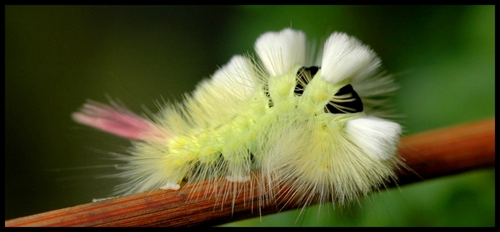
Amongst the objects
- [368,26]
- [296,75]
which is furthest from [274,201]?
[368,26]

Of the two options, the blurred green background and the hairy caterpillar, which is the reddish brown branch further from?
the blurred green background

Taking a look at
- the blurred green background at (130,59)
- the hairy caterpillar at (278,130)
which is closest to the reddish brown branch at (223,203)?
the hairy caterpillar at (278,130)

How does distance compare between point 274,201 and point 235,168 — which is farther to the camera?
point 235,168

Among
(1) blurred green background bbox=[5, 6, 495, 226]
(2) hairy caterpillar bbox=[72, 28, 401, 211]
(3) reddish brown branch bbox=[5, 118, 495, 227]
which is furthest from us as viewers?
(1) blurred green background bbox=[5, 6, 495, 226]

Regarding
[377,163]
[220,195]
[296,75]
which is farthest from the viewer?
[296,75]

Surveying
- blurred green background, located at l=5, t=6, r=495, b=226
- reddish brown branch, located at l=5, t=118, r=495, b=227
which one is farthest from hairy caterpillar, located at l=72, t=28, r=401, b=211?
blurred green background, located at l=5, t=6, r=495, b=226

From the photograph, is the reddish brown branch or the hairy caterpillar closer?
the reddish brown branch

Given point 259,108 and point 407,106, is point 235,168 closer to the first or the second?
point 259,108

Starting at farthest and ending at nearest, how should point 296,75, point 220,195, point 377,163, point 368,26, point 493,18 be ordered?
point 368,26 → point 493,18 → point 296,75 → point 377,163 → point 220,195
